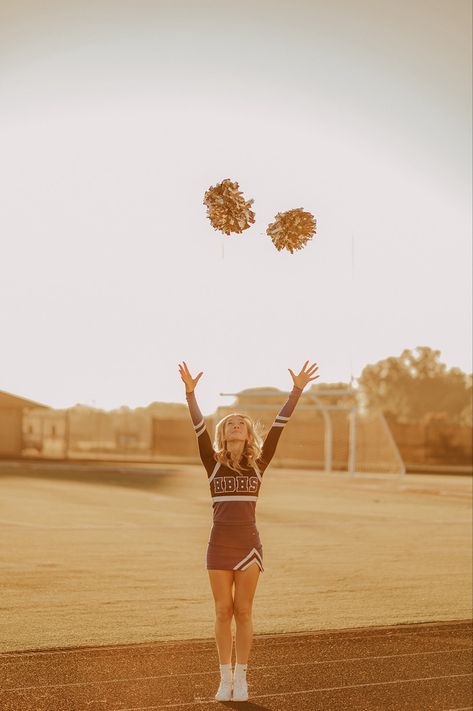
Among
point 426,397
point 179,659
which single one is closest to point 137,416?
point 426,397

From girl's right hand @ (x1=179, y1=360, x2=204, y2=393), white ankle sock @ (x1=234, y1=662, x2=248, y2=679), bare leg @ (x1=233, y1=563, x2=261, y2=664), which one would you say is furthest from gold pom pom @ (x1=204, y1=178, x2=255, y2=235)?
white ankle sock @ (x1=234, y1=662, x2=248, y2=679)

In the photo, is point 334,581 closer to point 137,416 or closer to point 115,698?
point 115,698

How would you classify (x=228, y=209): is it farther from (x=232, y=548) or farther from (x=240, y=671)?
(x=240, y=671)

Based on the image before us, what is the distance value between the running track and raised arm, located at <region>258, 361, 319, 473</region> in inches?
66.5

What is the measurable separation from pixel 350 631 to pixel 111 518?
475 inches

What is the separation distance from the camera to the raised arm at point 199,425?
702cm

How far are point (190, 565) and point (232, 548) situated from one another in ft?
27.7

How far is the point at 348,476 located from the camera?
143 feet

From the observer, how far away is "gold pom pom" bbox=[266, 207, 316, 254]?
7.31 metres

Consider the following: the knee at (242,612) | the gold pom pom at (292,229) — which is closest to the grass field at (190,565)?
the knee at (242,612)

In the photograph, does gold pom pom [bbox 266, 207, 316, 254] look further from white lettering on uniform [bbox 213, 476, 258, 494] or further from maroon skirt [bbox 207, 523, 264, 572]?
maroon skirt [bbox 207, 523, 264, 572]

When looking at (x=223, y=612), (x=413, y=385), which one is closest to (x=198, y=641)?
(x=223, y=612)

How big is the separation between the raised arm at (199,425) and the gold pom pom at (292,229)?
3.56 ft

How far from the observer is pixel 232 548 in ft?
22.3
